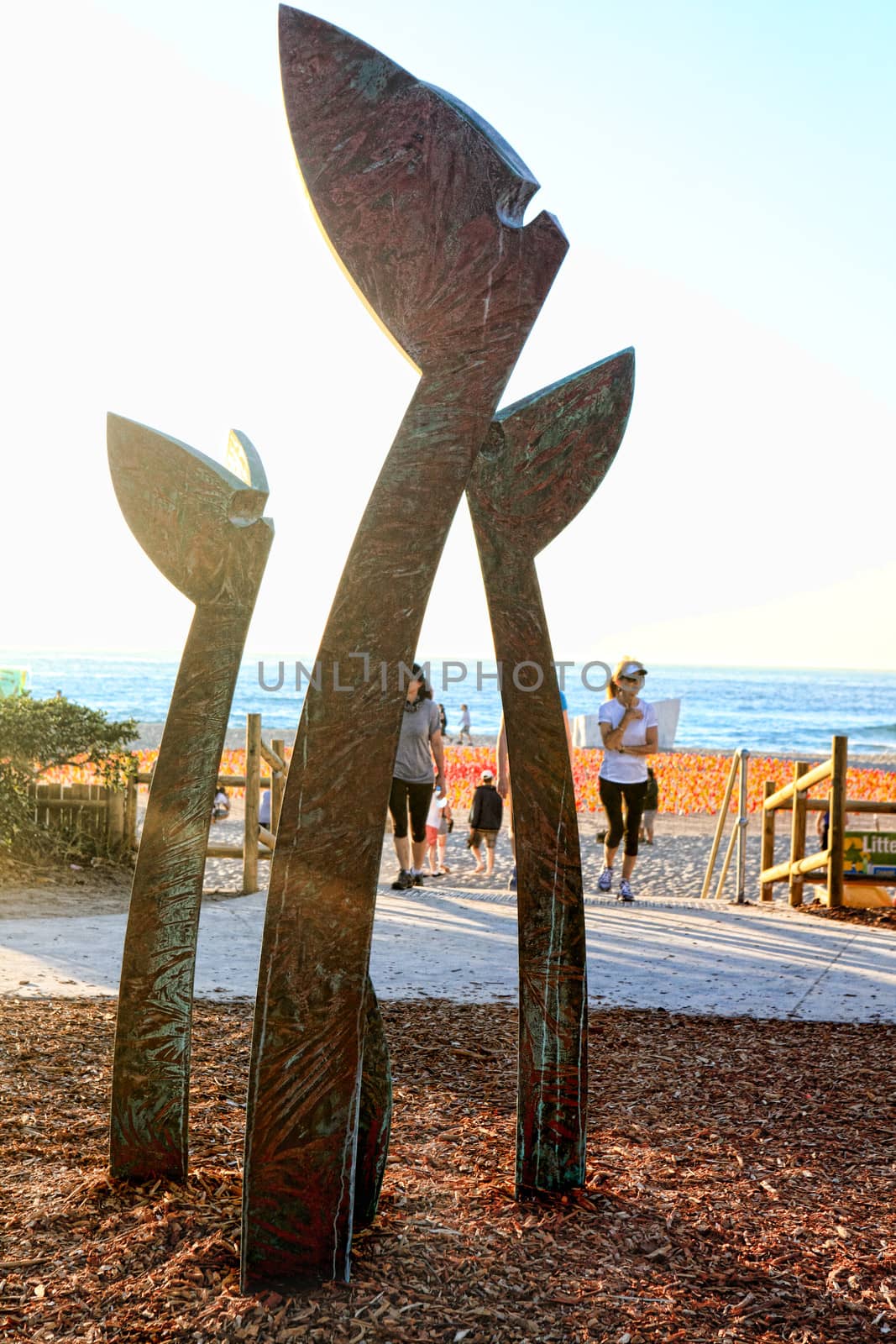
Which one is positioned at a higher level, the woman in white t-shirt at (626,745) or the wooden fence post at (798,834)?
the woman in white t-shirt at (626,745)

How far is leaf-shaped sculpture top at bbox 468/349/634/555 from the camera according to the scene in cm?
276

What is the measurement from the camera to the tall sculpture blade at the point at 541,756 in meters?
2.74

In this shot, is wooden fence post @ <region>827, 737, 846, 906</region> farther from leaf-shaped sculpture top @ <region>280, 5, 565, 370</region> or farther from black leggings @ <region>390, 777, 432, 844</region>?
leaf-shaped sculpture top @ <region>280, 5, 565, 370</region>

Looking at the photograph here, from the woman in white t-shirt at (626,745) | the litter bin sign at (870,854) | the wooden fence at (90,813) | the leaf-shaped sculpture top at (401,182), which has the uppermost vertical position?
the leaf-shaped sculpture top at (401,182)

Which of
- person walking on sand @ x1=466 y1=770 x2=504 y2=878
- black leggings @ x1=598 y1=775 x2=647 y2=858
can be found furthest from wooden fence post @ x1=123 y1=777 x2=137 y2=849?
black leggings @ x1=598 y1=775 x2=647 y2=858

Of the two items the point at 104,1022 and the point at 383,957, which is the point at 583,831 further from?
the point at 104,1022

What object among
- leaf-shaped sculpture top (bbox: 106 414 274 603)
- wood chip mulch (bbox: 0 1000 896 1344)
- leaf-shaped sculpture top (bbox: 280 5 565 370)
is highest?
leaf-shaped sculpture top (bbox: 280 5 565 370)

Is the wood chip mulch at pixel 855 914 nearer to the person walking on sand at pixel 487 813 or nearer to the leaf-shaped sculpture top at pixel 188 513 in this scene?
the person walking on sand at pixel 487 813

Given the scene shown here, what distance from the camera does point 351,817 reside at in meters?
2.29

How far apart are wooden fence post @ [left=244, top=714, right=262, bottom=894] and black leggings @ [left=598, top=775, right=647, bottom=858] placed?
2739mm

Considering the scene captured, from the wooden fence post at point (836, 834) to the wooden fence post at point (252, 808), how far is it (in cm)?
449

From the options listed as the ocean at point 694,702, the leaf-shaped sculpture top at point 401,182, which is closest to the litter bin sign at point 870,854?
the leaf-shaped sculpture top at point 401,182

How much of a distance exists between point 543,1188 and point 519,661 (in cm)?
141

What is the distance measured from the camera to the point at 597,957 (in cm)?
618
